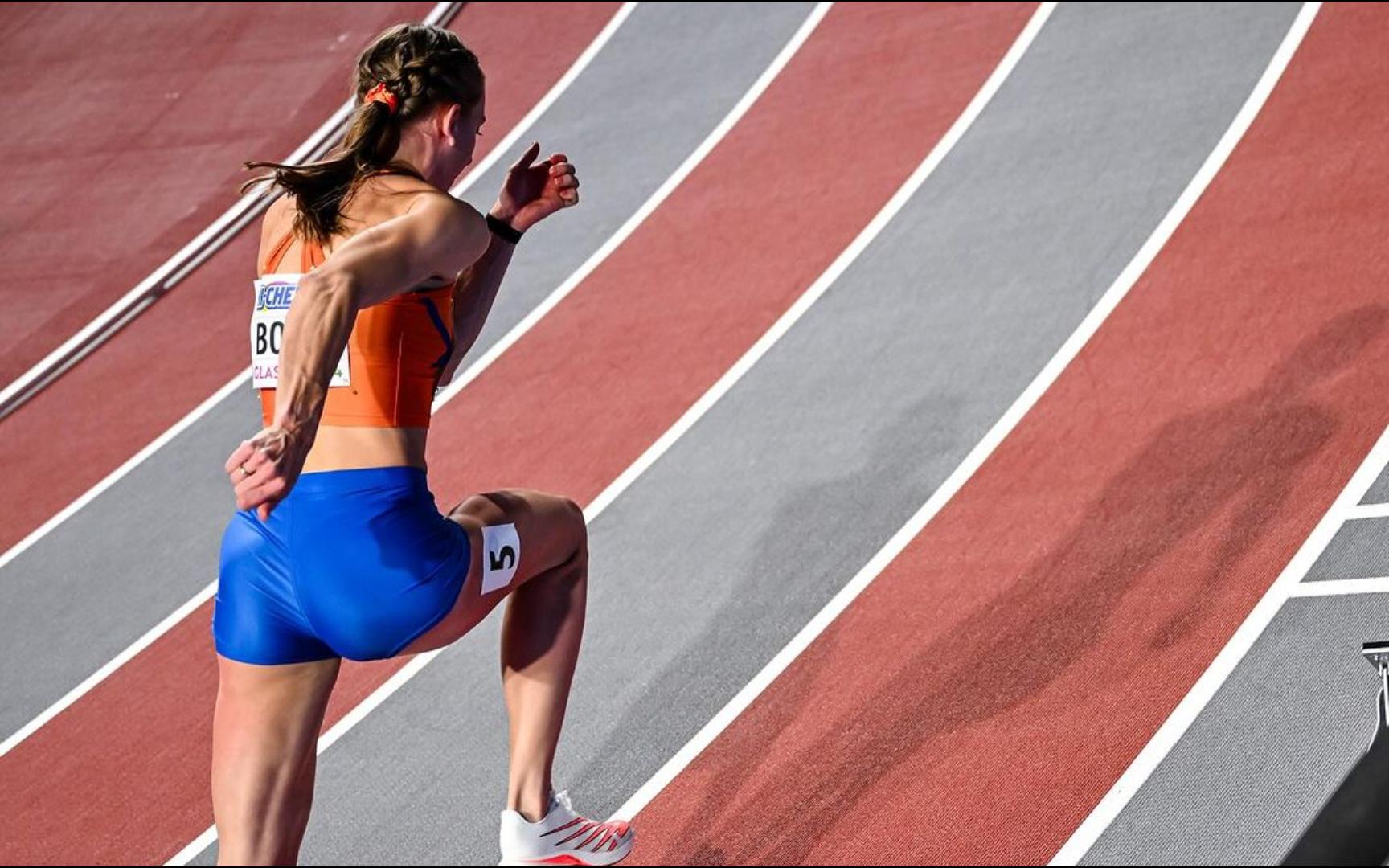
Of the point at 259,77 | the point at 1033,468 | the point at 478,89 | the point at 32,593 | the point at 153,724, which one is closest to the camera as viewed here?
the point at 478,89

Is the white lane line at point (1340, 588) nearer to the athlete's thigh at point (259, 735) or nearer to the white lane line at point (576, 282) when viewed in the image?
the white lane line at point (576, 282)

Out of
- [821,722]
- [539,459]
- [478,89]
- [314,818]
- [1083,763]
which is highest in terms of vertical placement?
[478,89]

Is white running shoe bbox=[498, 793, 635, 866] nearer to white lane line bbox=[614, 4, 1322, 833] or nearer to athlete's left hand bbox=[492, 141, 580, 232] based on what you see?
white lane line bbox=[614, 4, 1322, 833]

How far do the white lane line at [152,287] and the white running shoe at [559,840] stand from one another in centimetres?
453

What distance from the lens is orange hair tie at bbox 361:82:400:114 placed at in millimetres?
3395

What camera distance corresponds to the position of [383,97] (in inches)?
134

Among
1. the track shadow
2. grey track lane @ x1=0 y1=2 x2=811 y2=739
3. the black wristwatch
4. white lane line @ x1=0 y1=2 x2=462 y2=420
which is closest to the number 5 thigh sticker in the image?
the black wristwatch

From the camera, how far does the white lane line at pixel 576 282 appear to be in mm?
5336

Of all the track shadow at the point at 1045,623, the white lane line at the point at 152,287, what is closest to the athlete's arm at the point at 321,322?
the track shadow at the point at 1045,623

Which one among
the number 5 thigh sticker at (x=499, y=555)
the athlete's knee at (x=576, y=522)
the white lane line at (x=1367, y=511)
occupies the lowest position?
the number 5 thigh sticker at (x=499, y=555)

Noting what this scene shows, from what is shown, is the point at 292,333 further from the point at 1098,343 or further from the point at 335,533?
the point at 1098,343

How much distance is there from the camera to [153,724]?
5.52m

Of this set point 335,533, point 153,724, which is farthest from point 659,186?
point 335,533

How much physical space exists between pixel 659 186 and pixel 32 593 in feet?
13.2
